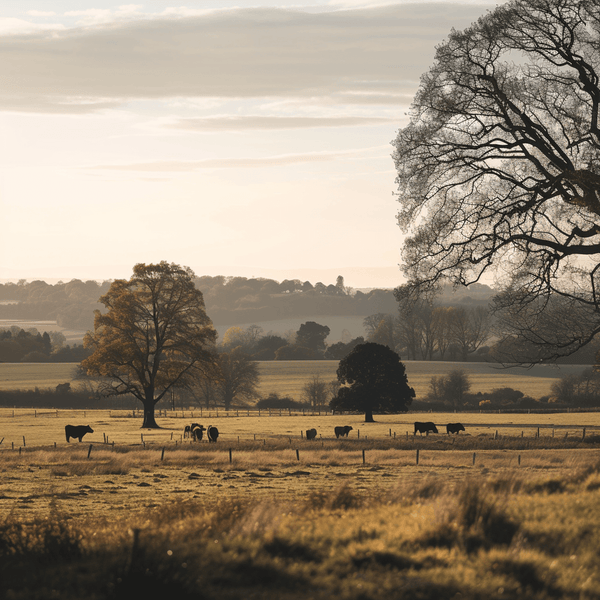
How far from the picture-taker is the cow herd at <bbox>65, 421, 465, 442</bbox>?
4092cm

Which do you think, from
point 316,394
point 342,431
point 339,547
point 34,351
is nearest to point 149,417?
point 342,431

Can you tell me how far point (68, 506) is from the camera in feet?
55.6

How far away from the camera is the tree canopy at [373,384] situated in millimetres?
59312

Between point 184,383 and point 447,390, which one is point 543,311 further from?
point 447,390

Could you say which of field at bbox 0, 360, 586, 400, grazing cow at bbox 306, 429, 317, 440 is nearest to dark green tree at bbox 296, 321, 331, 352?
field at bbox 0, 360, 586, 400

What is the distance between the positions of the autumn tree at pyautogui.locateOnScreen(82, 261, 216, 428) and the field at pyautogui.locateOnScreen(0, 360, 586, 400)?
39391 mm

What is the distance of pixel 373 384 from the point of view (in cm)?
5950

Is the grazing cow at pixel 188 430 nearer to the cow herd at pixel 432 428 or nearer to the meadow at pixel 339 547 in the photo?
the cow herd at pixel 432 428

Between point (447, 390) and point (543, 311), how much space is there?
67491 mm

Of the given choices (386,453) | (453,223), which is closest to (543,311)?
(453,223)

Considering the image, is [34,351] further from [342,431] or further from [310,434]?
[310,434]

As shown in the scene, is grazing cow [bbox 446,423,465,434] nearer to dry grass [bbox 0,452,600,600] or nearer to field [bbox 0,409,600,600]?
field [bbox 0,409,600,600]

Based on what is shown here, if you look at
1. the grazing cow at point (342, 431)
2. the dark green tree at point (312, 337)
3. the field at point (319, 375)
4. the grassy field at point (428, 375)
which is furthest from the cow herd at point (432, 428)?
the dark green tree at point (312, 337)

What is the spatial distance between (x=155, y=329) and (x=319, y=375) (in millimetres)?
53006
